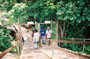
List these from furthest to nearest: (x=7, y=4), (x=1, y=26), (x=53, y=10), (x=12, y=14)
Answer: (x=7, y=4)
(x=12, y=14)
(x=53, y=10)
(x=1, y=26)

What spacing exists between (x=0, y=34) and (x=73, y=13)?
5933mm

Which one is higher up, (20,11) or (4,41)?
(20,11)

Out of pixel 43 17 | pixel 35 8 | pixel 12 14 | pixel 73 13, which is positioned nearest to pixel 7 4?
pixel 12 14

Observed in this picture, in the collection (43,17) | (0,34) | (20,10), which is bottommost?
(0,34)

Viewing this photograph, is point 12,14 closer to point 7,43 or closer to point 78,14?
point 7,43

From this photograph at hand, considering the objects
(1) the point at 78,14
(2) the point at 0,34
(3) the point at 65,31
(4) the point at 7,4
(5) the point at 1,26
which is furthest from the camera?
(4) the point at 7,4

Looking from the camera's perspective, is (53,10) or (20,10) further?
(20,10)

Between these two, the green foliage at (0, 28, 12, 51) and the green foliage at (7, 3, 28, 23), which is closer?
the green foliage at (0, 28, 12, 51)

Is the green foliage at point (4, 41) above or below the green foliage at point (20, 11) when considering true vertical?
below

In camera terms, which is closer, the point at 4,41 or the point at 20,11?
the point at 4,41

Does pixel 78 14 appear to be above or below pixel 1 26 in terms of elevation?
above

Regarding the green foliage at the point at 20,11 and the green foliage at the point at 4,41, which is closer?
the green foliage at the point at 4,41

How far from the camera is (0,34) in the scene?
874cm

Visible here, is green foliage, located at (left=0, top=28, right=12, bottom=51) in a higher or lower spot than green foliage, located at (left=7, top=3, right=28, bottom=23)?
lower
